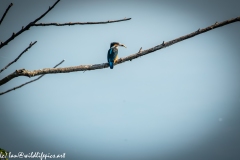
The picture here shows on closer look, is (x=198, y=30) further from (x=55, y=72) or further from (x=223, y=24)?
(x=55, y=72)

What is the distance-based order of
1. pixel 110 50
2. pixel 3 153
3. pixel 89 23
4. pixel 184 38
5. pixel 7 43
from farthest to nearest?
1. pixel 110 50
2. pixel 3 153
3. pixel 184 38
4. pixel 89 23
5. pixel 7 43

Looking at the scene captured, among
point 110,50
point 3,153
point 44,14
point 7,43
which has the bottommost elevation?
point 3,153

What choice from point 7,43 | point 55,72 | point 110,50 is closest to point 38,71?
point 55,72

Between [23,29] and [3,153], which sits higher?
[23,29]

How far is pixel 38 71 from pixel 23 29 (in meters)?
0.66

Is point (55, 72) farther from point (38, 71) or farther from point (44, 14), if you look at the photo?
point (44, 14)

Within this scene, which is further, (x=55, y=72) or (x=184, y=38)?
(x=55, y=72)

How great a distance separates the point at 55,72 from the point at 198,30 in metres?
1.12

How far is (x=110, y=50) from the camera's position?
27.5ft

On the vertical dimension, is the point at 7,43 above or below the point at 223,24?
below

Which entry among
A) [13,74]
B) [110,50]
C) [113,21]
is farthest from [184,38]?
[110,50]

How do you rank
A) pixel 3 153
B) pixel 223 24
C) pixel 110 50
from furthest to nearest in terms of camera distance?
pixel 110 50 → pixel 3 153 → pixel 223 24

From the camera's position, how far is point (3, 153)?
103 inches

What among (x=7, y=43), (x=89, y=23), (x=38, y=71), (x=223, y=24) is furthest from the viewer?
(x=38, y=71)
